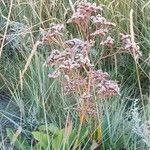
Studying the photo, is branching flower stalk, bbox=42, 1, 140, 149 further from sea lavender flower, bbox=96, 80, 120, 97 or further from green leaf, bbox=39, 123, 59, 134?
green leaf, bbox=39, 123, 59, 134

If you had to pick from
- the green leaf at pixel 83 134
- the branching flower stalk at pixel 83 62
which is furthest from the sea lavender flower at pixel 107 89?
the green leaf at pixel 83 134

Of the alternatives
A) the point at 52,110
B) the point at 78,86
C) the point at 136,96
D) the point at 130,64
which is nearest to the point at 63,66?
the point at 78,86

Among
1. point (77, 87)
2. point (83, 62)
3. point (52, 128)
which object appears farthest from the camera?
point (52, 128)

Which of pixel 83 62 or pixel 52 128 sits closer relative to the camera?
pixel 83 62

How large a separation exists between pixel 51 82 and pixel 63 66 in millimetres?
495

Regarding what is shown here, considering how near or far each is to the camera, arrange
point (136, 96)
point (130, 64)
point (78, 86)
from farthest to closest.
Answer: point (130, 64) → point (136, 96) → point (78, 86)

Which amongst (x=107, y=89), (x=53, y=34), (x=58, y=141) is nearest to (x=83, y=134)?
(x=58, y=141)

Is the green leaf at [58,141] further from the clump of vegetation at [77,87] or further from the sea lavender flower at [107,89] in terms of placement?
the sea lavender flower at [107,89]

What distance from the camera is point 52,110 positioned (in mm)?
1617

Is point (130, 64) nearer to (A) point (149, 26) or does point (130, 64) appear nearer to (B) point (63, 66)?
(A) point (149, 26)

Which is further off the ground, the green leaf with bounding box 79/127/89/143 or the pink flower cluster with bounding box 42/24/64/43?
the pink flower cluster with bounding box 42/24/64/43

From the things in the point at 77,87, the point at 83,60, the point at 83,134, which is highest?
the point at 83,60

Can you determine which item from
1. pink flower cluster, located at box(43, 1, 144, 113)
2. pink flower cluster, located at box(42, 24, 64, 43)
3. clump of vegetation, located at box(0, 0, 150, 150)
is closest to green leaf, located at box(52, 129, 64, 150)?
clump of vegetation, located at box(0, 0, 150, 150)

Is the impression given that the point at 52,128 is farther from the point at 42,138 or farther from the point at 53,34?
the point at 53,34
